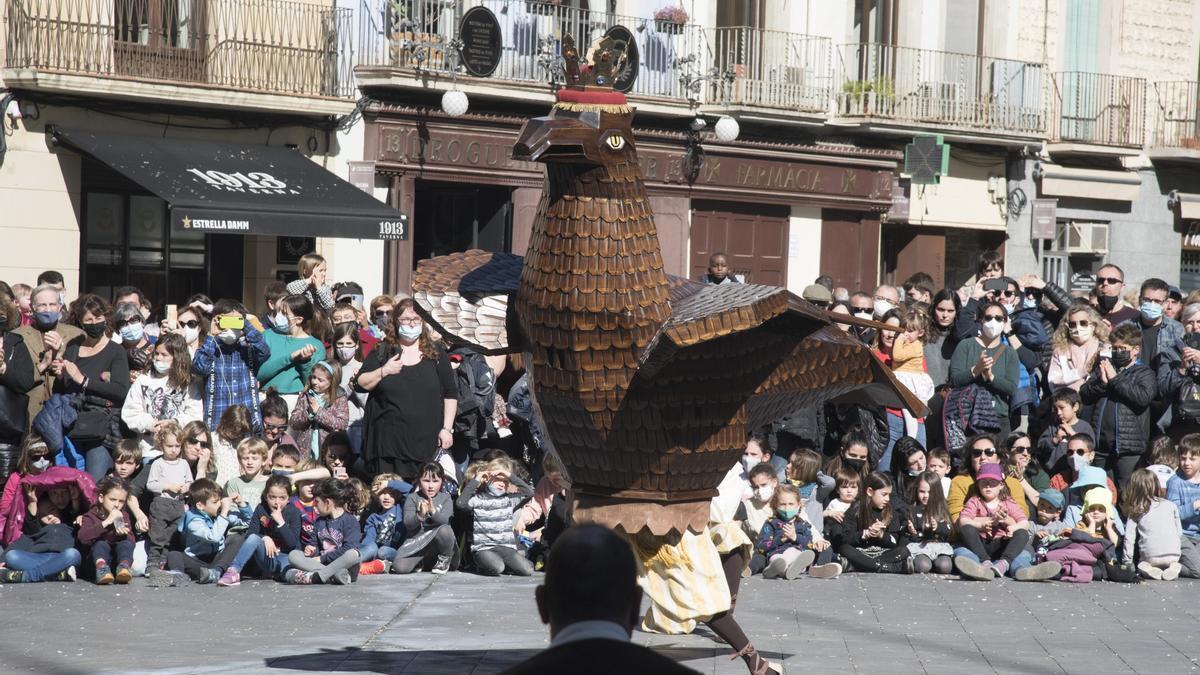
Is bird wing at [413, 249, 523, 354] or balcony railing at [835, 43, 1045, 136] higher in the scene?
balcony railing at [835, 43, 1045, 136]

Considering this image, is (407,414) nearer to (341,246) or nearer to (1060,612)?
(1060,612)

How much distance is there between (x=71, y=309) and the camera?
42.0 feet

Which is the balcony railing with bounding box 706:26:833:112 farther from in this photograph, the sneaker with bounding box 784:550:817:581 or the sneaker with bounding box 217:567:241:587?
the sneaker with bounding box 217:567:241:587

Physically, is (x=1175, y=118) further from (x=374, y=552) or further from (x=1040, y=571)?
(x=374, y=552)

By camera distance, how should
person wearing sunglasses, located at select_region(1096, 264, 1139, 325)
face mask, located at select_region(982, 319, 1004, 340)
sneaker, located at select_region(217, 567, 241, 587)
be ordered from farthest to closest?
person wearing sunglasses, located at select_region(1096, 264, 1139, 325), face mask, located at select_region(982, 319, 1004, 340), sneaker, located at select_region(217, 567, 241, 587)

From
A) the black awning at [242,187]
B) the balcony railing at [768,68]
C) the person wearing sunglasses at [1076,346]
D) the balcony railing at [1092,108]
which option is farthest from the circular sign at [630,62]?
the person wearing sunglasses at [1076,346]

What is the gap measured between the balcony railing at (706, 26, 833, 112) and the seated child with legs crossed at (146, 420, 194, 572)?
12011 mm

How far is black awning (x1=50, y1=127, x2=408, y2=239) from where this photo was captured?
1755 centimetres

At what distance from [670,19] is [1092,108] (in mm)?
7124

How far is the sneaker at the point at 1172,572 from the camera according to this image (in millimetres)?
12477

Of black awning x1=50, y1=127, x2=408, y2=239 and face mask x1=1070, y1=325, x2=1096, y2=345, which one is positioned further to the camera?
black awning x1=50, y1=127, x2=408, y2=239

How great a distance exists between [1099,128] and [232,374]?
16797 millimetres

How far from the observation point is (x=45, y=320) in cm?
1235

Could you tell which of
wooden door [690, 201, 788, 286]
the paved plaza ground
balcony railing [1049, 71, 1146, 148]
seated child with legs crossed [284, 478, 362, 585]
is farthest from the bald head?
balcony railing [1049, 71, 1146, 148]
